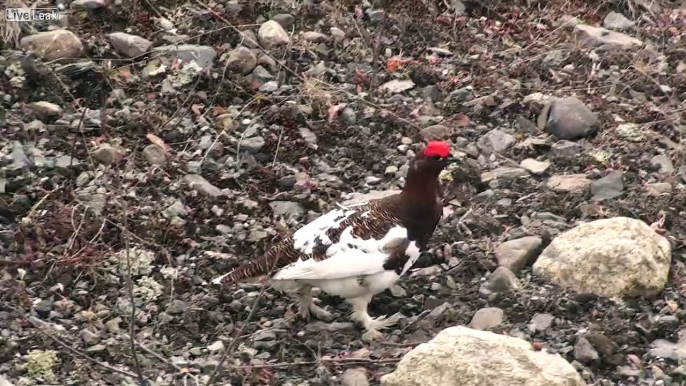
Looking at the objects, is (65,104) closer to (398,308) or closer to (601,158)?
(398,308)

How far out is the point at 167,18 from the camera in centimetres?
750

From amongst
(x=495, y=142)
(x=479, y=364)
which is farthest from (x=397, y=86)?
(x=479, y=364)

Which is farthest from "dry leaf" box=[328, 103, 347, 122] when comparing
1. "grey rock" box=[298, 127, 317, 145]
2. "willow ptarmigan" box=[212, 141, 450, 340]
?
"willow ptarmigan" box=[212, 141, 450, 340]

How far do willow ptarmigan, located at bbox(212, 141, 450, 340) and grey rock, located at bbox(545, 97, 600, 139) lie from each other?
80.7 inches

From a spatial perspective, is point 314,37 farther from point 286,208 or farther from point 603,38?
point 603,38

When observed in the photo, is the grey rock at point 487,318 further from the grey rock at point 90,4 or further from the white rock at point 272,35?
the grey rock at point 90,4

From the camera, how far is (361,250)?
4.88 m

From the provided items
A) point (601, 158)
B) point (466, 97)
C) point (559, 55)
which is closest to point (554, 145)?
point (601, 158)

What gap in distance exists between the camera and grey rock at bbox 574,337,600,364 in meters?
4.51

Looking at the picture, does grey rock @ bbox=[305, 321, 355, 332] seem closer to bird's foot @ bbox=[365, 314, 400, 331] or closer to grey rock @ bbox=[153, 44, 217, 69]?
bird's foot @ bbox=[365, 314, 400, 331]

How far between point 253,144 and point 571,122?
2.22 m

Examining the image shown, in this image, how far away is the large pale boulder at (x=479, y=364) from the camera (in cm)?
393

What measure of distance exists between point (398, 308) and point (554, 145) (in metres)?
2.08

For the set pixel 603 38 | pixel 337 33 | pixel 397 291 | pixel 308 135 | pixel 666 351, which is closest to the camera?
pixel 666 351
